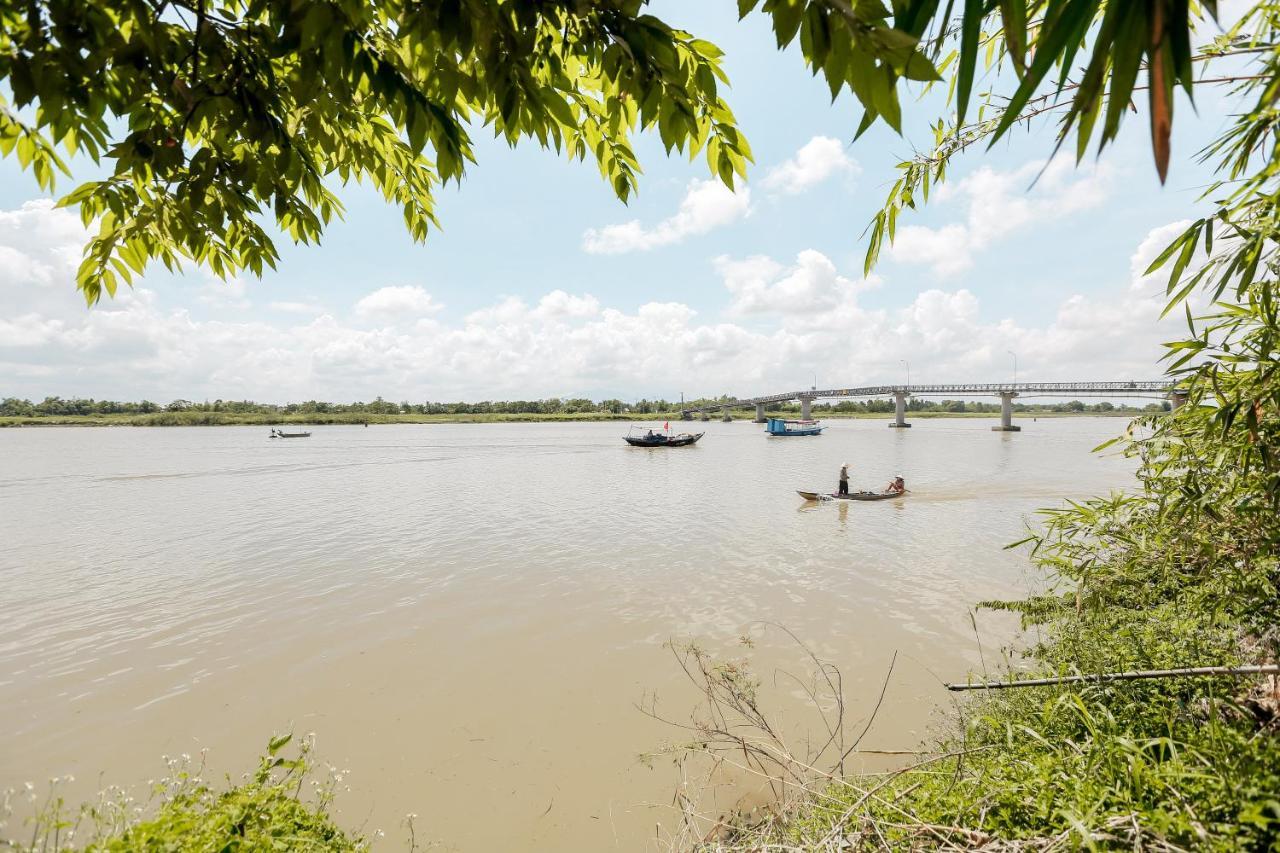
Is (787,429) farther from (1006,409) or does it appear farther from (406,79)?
(406,79)

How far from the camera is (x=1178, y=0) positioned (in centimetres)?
79

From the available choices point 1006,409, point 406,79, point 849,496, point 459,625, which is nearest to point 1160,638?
point 406,79

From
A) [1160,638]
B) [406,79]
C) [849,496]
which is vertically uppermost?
[406,79]

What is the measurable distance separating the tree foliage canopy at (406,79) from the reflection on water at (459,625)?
5.55 m

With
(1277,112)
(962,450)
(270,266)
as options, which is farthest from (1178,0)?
(962,450)

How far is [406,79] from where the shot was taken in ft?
6.61

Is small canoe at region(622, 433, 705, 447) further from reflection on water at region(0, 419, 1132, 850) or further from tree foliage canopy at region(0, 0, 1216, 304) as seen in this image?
tree foliage canopy at region(0, 0, 1216, 304)

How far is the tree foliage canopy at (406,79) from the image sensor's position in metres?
1.00

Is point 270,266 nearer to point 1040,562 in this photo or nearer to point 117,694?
point 1040,562

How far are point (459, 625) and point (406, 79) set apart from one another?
981cm

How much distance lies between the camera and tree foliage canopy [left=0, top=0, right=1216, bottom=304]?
3.29ft

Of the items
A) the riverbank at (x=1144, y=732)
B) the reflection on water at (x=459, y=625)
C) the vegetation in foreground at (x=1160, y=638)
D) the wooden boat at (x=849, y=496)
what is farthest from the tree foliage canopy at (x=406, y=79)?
the wooden boat at (x=849, y=496)

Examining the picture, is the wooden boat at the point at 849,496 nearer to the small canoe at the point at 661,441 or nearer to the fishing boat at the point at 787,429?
the small canoe at the point at 661,441

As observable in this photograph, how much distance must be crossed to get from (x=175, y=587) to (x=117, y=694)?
601 cm
